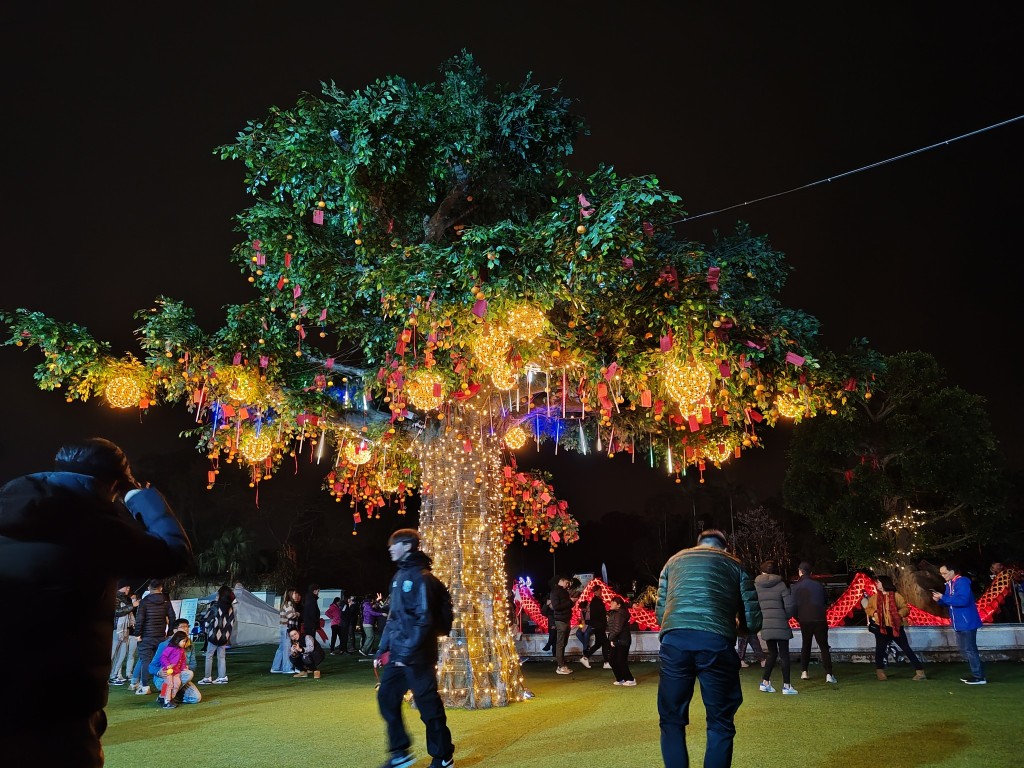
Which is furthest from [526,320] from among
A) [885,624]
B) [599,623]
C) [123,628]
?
[123,628]

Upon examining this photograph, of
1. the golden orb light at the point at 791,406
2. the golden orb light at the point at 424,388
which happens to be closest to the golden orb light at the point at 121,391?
the golden orb light at the point at 424,388

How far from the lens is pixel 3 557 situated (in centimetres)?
231

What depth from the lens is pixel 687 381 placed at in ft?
28.6

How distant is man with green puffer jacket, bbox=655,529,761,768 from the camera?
488 cm

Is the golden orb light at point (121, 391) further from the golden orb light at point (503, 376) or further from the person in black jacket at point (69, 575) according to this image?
the person in black jacket at point (69, 575)

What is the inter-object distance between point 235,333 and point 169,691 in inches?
195

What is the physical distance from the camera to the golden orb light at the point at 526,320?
27.6 feet

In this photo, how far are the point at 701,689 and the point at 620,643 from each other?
24.0 ft

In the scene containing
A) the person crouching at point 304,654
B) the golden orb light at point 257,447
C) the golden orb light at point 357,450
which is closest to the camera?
the golden orb light at point 257,447

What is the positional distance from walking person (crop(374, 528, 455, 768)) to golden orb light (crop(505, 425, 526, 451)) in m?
5.69

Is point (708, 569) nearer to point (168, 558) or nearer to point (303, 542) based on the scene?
point (168, 558)

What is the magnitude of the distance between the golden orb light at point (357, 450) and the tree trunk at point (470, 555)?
1.57m

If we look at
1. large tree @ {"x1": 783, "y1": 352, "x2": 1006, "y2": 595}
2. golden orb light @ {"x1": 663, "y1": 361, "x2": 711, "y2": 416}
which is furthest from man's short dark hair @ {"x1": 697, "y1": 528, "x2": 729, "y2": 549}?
large tree @ {"x1": 783, "y1": 352, "x2": 1006, "y2": 595}

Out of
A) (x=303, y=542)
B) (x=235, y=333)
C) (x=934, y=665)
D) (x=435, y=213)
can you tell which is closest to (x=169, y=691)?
(x=235, y=333)
